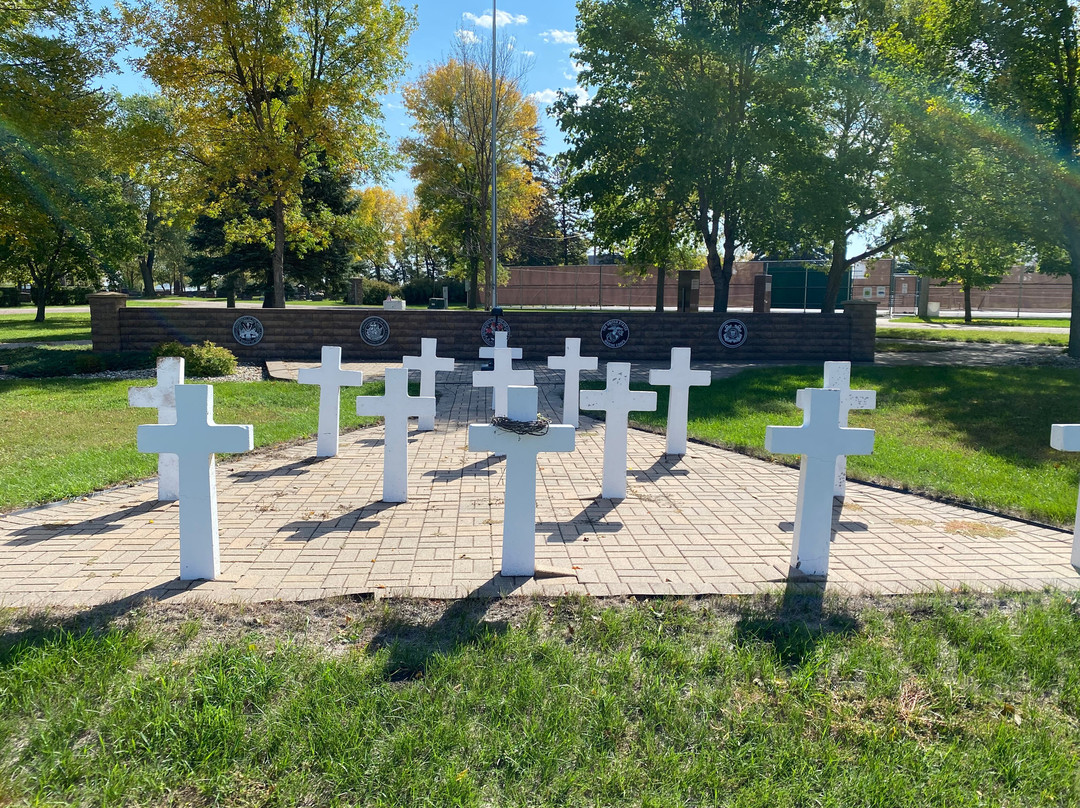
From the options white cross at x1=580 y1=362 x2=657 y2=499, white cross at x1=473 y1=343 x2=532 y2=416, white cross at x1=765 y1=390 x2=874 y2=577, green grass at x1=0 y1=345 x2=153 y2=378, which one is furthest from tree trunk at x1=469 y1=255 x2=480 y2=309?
white cross at x1=765 y1=390 x2=874 y2=577

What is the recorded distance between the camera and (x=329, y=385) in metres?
7.90

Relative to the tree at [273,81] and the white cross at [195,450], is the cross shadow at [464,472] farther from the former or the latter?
the tree at [273,81]

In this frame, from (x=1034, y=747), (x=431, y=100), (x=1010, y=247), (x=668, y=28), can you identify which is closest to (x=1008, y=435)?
(x=1034, y=747)

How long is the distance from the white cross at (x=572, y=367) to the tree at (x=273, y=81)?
1354cm

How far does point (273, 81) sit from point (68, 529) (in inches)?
731

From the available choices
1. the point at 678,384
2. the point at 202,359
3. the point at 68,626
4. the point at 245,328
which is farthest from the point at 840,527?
the point at 245,328

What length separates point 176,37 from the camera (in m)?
18.2

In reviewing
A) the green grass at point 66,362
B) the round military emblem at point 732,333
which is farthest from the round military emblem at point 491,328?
the green grass at point 66,362

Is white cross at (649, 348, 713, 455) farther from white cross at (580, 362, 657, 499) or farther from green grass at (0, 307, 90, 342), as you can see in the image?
green grass at (0, 307, 90, 342)

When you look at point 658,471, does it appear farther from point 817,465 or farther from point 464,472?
point 817,465

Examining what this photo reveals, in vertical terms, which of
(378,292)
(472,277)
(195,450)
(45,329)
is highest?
(472,277)

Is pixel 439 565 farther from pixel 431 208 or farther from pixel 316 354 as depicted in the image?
pixel 431 208

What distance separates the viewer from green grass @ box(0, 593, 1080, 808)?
8.32ft

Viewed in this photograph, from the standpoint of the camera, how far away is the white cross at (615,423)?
640 centimetres
